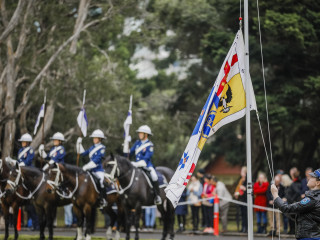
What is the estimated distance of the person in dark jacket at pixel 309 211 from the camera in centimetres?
935

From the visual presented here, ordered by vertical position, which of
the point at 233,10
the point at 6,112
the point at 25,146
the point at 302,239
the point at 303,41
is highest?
the point at 233,10

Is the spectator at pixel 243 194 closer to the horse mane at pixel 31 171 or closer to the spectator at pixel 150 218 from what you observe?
the spectator at pixel 150 218

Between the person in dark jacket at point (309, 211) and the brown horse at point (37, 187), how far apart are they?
1155 centimetres

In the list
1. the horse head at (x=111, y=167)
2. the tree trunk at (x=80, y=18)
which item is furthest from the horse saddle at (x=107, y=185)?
the tree trunk at (x=80, y=18)

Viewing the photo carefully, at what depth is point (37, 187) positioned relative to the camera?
2016cm

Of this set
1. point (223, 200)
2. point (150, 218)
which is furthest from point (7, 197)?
point (223, 200)

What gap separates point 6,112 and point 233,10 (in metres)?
11.6

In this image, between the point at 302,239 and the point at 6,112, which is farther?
the point at 6,112

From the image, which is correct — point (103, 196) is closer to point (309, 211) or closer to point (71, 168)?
point (71, 168)

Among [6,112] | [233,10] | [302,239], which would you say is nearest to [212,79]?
[233,10]

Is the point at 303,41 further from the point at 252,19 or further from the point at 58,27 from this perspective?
the point at 58,27

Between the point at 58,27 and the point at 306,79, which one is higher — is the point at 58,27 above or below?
above

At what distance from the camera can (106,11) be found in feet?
111

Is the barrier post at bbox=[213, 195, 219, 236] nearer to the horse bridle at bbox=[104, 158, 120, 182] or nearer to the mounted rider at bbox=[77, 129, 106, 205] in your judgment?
the mounted rider at bbox=[77, 129, 106, 205]
